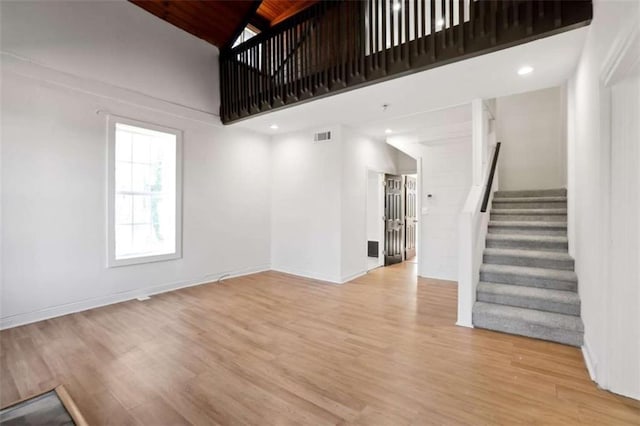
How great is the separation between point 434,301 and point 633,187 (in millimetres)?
2762

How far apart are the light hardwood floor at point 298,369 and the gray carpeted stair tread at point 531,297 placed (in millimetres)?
449

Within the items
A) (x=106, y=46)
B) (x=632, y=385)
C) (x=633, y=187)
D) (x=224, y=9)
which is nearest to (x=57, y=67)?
(x=106, y=46)

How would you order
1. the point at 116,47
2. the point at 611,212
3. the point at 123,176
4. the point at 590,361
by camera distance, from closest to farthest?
the point at 611,212, the point at 590,361, the point at 116,47, the point at 123,176

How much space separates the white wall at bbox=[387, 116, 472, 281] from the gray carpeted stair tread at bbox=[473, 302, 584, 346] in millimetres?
2215

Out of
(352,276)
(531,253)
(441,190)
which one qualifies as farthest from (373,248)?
(531,253)

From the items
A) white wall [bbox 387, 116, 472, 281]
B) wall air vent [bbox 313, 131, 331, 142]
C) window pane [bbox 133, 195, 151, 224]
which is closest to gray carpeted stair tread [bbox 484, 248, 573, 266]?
white wall [bbox 387, 116, 472, 281]

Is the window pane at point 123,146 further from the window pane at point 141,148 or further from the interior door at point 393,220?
the interior door at point 393,220

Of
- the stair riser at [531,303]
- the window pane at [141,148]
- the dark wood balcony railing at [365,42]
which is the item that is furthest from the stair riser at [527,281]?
the window pane at [141,148]

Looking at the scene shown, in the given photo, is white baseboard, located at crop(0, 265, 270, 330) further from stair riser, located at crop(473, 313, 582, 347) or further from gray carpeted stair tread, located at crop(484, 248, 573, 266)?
gray carpeted stair tread, located at crop(484, 248, 573, 266)

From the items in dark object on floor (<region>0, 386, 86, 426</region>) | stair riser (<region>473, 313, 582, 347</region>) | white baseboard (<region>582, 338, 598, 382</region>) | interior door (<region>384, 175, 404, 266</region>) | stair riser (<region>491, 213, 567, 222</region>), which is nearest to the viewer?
dark object on floor (<region>0, 386, 86, 426</region>)

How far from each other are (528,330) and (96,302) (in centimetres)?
533

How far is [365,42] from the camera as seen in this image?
3678mm

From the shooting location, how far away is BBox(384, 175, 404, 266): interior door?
6.79 metres

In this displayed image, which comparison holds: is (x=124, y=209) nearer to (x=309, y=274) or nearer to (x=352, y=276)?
(x=309, y=274)
